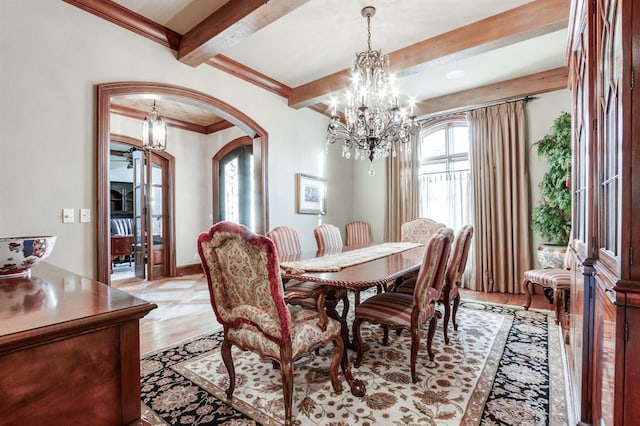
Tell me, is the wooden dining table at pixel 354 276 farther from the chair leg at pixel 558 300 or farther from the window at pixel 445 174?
the window at pixel 445 174

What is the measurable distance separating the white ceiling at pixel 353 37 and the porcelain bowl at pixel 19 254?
86.2 inches

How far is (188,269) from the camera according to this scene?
5.62m

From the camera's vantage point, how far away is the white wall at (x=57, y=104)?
2178mm

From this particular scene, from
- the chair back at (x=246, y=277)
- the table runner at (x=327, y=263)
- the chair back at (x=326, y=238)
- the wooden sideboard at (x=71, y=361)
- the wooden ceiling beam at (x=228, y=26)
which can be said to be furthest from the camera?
the chair back at (x=326, y=238)

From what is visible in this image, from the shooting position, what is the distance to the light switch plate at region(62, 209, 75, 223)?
240cm

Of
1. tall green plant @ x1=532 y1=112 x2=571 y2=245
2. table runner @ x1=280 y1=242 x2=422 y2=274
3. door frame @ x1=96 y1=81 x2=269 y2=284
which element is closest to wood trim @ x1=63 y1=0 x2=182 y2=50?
door frame @ x1=96 y1=81 x2=269 y2=284

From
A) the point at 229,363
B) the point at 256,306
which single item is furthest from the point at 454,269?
the point at 229,363

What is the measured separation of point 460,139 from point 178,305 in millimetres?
4649

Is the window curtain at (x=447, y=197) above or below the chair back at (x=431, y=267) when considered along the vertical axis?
above

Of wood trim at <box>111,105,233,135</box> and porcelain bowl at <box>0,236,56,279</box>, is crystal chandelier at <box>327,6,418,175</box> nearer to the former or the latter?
porcelain bowl at <box>0,236,56,279</box>

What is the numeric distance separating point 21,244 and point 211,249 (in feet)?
2.40

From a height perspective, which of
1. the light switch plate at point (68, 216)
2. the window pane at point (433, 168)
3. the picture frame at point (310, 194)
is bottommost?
the light switch plate at point (68, 216)

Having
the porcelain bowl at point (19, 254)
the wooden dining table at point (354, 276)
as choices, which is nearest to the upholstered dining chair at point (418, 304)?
the wooden dining table at point (354, 276)

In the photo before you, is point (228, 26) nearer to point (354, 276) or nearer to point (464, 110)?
point (354, 276)
